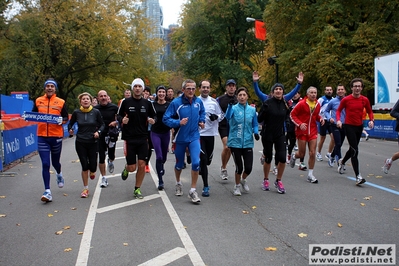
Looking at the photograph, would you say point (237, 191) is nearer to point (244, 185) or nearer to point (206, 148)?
point (244, 185)

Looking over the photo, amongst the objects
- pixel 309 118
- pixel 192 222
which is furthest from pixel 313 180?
pixel 192 222

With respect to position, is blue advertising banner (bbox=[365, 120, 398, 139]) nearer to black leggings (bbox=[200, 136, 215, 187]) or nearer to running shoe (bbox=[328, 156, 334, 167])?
running shoe (bbox=[328, 156, 334, 167])

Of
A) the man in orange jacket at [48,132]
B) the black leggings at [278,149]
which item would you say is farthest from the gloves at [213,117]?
the man in orange jacket at [48,132]

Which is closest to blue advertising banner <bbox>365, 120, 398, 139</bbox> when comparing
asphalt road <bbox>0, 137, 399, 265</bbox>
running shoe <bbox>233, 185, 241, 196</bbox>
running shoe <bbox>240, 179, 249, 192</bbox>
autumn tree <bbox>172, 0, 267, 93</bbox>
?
asphalt road <bbox>0, 137, 399, 265</bbox>

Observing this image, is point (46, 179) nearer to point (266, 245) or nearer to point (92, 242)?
point (92, 242)

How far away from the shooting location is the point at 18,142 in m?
13.8

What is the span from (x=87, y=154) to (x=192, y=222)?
295 cm

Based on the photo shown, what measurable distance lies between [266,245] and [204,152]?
3224mm

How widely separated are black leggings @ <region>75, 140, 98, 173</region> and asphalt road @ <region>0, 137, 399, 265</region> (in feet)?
1.95

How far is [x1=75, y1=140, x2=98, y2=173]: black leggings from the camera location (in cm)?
788

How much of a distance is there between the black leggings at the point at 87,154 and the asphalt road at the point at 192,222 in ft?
1.95

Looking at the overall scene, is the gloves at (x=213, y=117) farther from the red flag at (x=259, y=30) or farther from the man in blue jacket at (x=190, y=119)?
the red flag at (x=259, y=30)

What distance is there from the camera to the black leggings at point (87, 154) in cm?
788

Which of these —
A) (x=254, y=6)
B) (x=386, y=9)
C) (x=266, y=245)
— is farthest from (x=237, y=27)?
(x=266, y=245)
